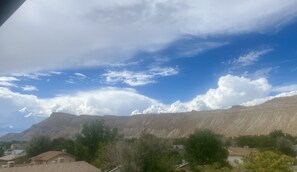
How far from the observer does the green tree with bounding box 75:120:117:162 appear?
63062 millimetres

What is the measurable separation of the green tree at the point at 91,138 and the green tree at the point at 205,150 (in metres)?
19.2

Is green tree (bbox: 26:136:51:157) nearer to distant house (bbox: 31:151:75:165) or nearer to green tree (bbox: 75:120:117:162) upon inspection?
green tree (bbox: 75:120:117:162)

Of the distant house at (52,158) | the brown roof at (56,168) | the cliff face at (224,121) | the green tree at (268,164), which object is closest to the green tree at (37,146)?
the distant house at (52,158)

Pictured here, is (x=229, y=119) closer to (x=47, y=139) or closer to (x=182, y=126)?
(x=182, y=126)

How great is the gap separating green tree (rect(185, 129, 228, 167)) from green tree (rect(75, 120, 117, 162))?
19235mm

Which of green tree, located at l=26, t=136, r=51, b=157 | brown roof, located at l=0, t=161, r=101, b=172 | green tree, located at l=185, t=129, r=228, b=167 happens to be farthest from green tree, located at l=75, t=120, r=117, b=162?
green tree, located at l=185, t=129, r=228, b=167

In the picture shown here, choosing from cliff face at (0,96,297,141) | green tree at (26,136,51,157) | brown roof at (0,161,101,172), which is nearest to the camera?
brown roof at (0,161,101,172)

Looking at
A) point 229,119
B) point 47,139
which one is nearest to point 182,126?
point 229,119

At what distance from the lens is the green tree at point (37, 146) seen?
235 feet

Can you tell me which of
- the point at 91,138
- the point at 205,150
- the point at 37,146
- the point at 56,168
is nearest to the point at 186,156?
the point at 205,150

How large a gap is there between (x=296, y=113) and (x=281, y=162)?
382 ft

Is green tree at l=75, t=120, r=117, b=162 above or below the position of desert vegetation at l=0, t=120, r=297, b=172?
above

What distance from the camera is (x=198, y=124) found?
163875mm

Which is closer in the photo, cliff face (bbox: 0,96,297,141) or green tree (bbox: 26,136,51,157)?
green tree (bbox: 26,136,51,157)
